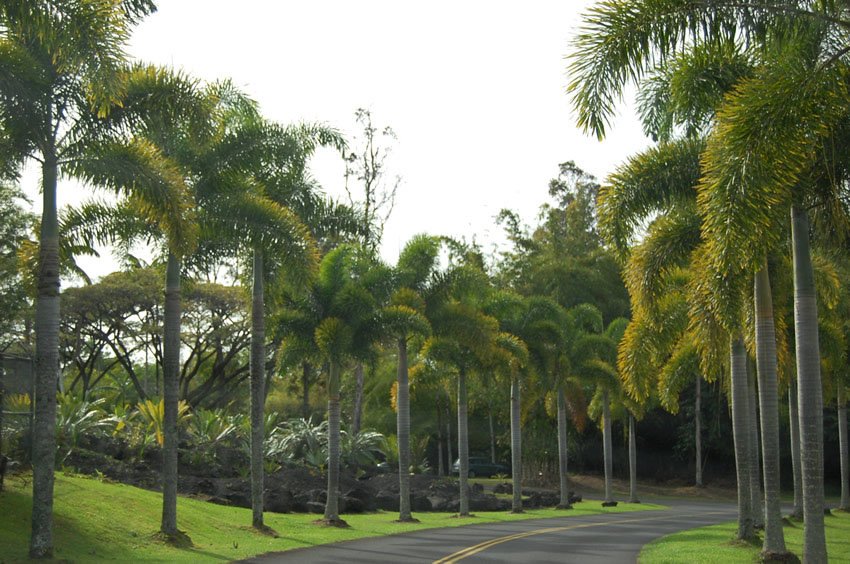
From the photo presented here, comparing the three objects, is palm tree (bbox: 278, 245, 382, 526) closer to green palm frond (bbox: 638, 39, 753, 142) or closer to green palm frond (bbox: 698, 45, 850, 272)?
green palm frond (bbox: 638, 39, 753, 142)

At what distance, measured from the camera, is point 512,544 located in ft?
68.1

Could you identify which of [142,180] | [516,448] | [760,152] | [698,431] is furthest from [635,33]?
[698,431]

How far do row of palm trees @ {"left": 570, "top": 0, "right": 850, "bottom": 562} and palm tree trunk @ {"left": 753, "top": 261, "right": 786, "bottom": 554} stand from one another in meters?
0.03

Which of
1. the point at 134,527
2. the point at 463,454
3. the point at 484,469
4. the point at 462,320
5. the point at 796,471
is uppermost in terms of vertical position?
the point at 462,320

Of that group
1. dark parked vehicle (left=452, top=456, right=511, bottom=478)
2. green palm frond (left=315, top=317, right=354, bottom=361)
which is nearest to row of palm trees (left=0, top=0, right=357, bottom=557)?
green palm frond (left=315, top=317, right=354, bottom=361)

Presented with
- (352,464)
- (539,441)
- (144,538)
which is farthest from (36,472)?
(539,441)

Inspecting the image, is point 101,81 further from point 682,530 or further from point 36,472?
point 682,530

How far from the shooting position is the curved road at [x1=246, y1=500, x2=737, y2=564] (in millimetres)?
17531

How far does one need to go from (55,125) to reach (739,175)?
11603 millimetres

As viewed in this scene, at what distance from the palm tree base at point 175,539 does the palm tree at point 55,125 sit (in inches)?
158

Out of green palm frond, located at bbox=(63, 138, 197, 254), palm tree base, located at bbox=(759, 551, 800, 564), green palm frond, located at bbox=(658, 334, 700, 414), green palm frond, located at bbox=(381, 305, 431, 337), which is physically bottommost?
palm tree base, located at bbox=(759, 551, 800, 564)

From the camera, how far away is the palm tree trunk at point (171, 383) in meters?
19.3

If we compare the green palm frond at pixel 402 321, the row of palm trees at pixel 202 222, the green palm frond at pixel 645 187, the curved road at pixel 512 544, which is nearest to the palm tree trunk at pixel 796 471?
the curved road at pixel 512 544

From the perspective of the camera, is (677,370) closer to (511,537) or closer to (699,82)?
(511,537)
